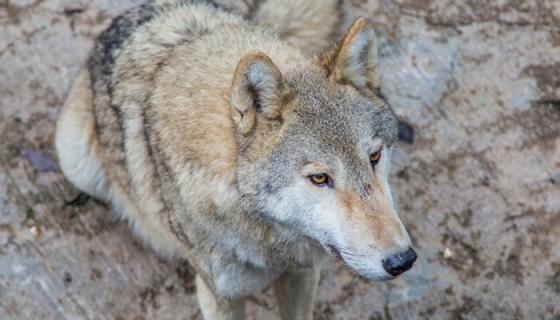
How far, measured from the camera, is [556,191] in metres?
5.45

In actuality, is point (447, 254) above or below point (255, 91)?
below

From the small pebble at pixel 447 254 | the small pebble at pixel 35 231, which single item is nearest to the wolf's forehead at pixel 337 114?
the small pebble at pixel 447 254

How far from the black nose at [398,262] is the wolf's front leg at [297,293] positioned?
1236mm

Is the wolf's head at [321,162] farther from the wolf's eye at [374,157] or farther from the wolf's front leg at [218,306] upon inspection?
the wolf's front leg at [218,306]

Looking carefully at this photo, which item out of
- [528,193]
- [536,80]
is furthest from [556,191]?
[536,80]

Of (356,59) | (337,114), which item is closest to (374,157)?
(337,114)

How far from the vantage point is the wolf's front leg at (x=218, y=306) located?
4.43 m

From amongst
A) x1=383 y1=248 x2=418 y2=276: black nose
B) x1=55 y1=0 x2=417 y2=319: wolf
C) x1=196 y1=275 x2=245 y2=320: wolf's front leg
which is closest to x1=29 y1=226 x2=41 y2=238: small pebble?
x1=55 y1=0 x2=417 y2=319: wolf

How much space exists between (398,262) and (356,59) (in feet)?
3.42

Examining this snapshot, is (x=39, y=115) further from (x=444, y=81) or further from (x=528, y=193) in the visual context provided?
(x=528, y=193)

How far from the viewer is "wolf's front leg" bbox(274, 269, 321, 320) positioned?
457cm

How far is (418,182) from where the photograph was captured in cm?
554

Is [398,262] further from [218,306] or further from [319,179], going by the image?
[218,306]

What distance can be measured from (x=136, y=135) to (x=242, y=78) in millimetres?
1386
